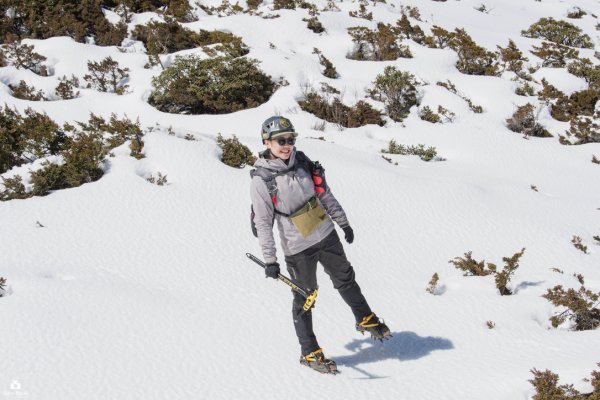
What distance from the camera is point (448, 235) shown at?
8180 millimetres

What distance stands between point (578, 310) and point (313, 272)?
3.38m

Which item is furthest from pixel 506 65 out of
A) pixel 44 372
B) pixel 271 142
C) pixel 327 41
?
pixel 44 372

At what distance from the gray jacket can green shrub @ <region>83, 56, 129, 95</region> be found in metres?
13.6

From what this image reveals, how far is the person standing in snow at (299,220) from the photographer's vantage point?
13.3 feet

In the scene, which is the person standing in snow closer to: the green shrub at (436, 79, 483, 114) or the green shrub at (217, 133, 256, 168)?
the green shrub at (217, 133, 256, 168)

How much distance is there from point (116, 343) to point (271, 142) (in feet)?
8.96

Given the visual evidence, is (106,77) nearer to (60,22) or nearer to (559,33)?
(60,22)

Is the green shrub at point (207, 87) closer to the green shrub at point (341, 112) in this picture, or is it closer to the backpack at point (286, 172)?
the green shrub at point (341, 112)

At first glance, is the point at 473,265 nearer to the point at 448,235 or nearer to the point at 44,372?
the point at 448,235

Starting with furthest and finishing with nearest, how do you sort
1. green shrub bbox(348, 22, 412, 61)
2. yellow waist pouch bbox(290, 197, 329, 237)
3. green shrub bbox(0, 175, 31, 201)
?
green shrub bbox(348, 22, 412, 61)
green shrub bbox(0, 175, 31, 201)
yellow waist pouch bbox(290, 197, 329, 237)

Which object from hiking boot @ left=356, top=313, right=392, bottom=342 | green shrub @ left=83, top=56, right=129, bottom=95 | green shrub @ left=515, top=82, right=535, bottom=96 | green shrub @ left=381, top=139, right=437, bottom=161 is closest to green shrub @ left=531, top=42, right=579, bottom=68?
Result: green shrub @ left=515, top=82, right=535, bottom=96

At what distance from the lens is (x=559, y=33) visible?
2350 cm

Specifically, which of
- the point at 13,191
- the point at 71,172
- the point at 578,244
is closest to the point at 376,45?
the point at 578,244

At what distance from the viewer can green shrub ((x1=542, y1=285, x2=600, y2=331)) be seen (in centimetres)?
525
